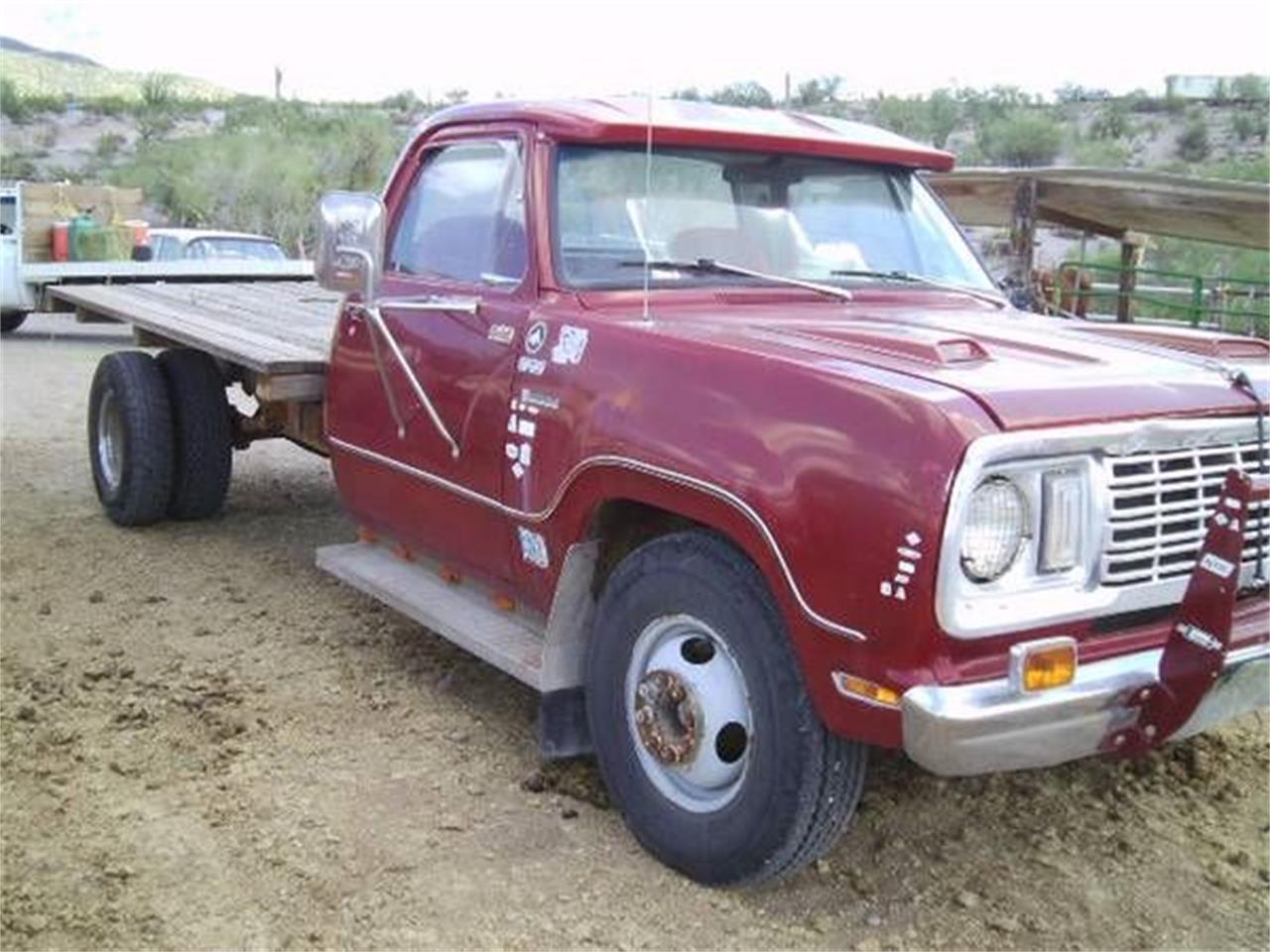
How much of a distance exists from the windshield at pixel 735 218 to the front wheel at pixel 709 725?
1.05 m

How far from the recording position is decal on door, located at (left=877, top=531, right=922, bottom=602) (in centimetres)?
282

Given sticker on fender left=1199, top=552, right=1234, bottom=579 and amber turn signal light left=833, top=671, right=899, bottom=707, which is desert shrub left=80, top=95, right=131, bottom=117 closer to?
amber turn signal light left=833, top=671, right=899, bottom=707

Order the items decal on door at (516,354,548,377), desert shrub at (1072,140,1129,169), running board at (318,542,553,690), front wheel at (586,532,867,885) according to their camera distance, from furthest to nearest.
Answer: desert shrub at (1072,140,1129,169)
running board at (318,542,553,690)
decal on door at (516,354,548,377)
front wheel at (586,532,867,885)

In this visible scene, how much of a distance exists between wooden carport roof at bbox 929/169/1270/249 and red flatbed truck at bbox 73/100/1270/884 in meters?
5.49

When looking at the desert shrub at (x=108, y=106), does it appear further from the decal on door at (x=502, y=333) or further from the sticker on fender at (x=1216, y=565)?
the sticker on fender at (x=1216, y=565)

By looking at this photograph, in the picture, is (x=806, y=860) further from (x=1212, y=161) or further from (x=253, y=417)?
(x=1212, y=161)

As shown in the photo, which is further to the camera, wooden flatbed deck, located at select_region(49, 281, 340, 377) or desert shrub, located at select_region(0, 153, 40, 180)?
desert shrub, located at select_region(0, 153, 40, 180)

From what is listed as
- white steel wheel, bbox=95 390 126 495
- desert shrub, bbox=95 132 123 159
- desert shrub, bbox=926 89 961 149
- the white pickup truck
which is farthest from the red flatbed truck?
desert shrub, bbox=95 132 123 159

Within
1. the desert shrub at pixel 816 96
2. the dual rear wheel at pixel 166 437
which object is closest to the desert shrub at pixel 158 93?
the desert shrub at pixel 816 96

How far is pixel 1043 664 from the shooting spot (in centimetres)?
293

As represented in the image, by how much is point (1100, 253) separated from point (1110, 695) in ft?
80.1

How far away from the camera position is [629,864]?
11.7ft

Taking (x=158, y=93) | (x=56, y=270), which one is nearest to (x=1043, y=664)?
(x=56, y=270)

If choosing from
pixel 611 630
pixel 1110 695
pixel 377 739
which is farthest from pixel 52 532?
pixel 1110 695
